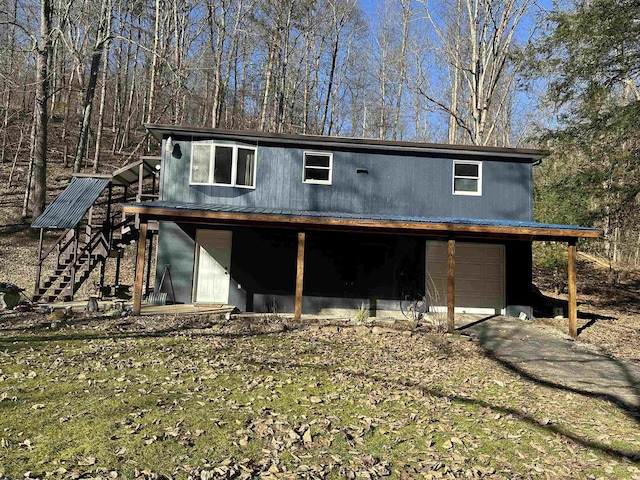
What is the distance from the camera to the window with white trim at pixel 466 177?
13.1 m

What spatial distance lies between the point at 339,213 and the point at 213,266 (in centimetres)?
399

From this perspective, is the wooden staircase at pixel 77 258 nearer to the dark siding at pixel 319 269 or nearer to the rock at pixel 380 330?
the dark siding at pixel 319 269

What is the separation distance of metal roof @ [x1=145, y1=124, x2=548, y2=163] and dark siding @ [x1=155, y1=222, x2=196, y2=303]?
2736 millimetres

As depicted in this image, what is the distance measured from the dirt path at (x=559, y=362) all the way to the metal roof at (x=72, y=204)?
10.7 m

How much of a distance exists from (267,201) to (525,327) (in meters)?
7.82

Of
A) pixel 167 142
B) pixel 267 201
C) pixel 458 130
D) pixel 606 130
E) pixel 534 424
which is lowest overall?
pixel 534 424

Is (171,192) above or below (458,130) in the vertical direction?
below

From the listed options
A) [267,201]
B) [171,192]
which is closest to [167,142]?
[171,192]

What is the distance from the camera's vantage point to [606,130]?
13.3 m

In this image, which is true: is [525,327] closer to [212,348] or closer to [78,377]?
[212,348]

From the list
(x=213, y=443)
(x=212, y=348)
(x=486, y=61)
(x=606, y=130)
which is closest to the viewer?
(x=213, y=443)

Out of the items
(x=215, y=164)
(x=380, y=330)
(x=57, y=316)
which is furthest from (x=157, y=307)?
(x=380, y=330)

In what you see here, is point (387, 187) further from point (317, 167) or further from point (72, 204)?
point (72, 204)

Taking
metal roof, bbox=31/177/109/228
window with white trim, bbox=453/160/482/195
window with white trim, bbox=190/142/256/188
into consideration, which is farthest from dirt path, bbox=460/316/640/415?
metal roof, bbox=31/177/109/228
